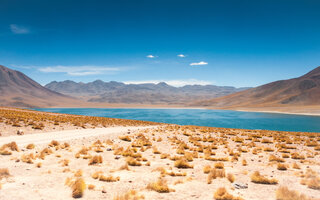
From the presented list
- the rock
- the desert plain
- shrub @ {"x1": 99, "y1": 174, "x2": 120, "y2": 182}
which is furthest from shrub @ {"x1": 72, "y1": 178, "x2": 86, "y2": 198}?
the rock

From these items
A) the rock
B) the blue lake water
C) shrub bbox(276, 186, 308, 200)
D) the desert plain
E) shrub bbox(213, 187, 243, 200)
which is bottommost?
the blue lake water

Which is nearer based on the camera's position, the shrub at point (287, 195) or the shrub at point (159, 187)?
the shrub at point (287, 195)

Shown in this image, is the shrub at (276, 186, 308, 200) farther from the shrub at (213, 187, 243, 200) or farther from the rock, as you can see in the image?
the shrub at (213, 187, 243, 200)

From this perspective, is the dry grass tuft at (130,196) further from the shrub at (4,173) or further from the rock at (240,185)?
the shrub at (4,173)

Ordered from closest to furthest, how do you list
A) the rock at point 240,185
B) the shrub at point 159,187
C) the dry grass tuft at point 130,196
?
the dry grass tuft at point 130,196 → the shrub at point 159,187 → the rock at point 240,185

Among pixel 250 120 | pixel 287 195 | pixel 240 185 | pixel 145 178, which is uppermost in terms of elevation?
pixel 287 195

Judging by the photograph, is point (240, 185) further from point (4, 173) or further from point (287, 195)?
point (4, 173)

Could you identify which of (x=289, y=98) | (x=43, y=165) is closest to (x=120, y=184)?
(x=43, y=165)

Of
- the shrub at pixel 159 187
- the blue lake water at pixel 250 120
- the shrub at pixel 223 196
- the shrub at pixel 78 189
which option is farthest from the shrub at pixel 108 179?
the blue lake water at pixel 250 120

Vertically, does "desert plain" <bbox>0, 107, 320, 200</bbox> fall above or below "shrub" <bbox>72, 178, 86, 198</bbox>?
below

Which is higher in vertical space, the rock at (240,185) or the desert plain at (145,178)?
the rock at (240,185)

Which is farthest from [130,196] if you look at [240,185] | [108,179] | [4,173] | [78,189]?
[4,173]

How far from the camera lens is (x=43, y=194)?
6543 mm

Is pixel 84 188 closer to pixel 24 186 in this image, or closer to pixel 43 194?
pixel 43 194
